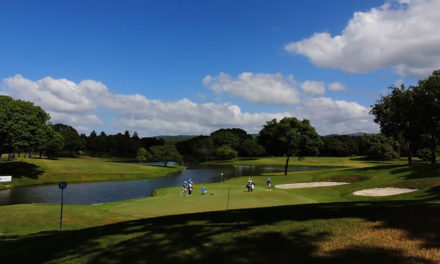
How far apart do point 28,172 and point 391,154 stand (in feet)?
417

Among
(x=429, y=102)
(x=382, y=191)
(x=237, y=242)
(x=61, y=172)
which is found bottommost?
(x=61, y=172)

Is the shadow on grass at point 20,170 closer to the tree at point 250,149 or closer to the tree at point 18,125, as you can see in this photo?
the tree at point 18,125

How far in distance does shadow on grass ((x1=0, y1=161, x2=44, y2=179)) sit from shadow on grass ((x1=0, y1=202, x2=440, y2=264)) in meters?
59.2

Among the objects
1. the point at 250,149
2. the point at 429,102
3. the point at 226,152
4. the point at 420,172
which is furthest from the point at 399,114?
the point at 250,149

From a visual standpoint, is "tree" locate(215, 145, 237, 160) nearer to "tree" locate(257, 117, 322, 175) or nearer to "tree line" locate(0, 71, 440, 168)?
"tree line" locate(0, 71, 440, 168)

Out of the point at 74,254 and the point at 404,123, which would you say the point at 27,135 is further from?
the point at 404,123

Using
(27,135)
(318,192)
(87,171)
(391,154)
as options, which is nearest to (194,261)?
(318,192)

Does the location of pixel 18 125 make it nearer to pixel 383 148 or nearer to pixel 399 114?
pixel 399 114

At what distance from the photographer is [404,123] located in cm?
6181

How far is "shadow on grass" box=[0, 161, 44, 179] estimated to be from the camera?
63.2 meters

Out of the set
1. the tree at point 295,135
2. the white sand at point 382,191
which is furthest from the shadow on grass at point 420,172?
the tree at point 295,135

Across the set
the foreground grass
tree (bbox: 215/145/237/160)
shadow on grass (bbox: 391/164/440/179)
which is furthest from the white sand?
tree (bbox: 215/145/237/160)

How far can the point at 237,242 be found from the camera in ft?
32.9

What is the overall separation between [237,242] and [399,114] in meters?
60.9
